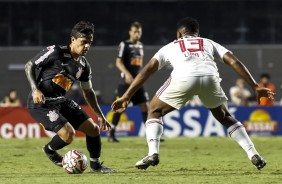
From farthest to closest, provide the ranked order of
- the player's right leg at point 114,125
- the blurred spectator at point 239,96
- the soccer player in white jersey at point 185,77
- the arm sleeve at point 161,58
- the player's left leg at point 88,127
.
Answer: the blurred spectator at point 239,96, the player's right leg at point 114,125, the player's left leg at point 88,127, the arm sleeve at point 161,58, the soccer player in white jersey at point 185,77

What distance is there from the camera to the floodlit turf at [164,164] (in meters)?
10.3

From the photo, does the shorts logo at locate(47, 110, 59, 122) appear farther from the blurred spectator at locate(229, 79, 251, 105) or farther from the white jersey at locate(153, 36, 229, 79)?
the blurred spectator at locate(229, 79, 251, 105)

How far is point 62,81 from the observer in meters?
11.3

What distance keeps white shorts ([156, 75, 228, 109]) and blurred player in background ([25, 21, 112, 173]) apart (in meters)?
1.13

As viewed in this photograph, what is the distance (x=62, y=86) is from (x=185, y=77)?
1734 mm

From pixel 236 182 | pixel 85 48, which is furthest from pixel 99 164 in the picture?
pixel 236 182

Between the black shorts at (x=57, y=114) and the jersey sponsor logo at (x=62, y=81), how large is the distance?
19 cm

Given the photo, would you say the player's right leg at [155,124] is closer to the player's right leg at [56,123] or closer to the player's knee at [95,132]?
the player's knee at [95,132]

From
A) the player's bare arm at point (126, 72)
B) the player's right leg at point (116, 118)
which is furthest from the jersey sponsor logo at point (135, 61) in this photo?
the player's right leg at point (116, 118)

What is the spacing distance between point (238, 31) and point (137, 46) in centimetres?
1499

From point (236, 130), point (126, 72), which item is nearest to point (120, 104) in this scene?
point (236, 130)

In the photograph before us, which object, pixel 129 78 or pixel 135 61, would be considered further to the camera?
pixel 135 61

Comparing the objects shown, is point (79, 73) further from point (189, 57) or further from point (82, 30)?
point (189, 57)

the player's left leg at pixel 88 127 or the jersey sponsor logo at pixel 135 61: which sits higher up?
the jersey sponsor logo at pixel 135 61
